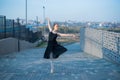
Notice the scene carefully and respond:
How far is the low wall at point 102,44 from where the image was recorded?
10804 millimetres

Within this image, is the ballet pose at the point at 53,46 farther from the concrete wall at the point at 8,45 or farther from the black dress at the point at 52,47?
the concrete wall at the point at 8,45

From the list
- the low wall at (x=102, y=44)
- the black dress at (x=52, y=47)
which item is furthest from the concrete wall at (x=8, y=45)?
the black dress at (x=52, y=47)

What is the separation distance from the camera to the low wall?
10.8 meters

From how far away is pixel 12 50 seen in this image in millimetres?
16422

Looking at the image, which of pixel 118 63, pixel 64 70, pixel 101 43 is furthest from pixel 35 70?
pixel 101 43

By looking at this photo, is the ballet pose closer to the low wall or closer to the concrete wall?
the low wall

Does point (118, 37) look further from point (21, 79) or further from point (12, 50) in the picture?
point (12, 50)

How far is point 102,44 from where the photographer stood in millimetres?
12961

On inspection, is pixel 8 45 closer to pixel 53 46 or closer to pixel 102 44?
pixel 102 44

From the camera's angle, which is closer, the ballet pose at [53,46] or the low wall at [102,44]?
the ballet pose at [53,46]

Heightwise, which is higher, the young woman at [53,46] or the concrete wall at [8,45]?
the young woman at [53,46]

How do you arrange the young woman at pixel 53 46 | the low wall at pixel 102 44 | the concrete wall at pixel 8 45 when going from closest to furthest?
the young woman at pixel 53 46, the low wall at pixel 102 44, the concrete wall at pixel 8 45

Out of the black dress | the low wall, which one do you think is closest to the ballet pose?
the black dress

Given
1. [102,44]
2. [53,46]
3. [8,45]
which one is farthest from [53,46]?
[8,45]
